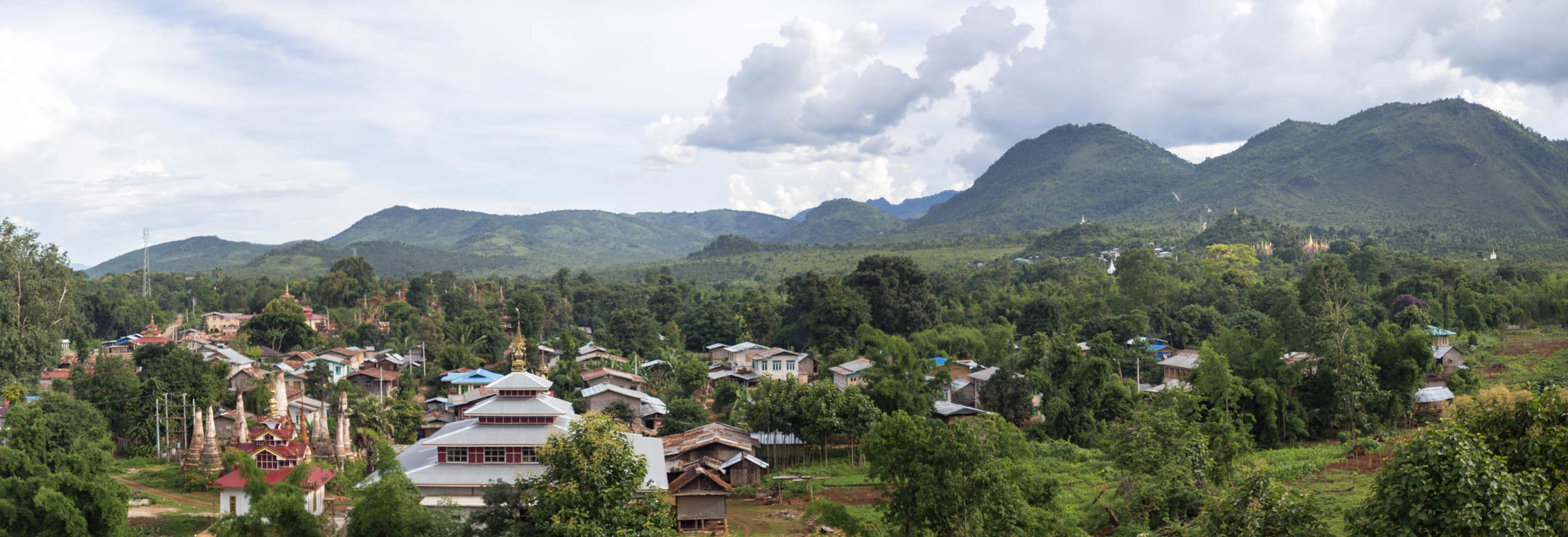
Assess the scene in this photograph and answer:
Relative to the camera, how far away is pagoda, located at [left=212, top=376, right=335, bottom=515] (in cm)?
2547

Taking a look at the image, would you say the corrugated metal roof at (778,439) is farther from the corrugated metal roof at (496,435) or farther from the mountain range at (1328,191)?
the mountain range at (1328,191)

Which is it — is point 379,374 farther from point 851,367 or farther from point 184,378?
point 851,367

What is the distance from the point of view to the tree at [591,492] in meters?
15.9

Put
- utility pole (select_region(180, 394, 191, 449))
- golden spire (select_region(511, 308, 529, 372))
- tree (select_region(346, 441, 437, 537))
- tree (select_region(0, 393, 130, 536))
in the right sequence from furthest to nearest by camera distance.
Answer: golden spire (select_region(511, 308, 529, 372)) → utility pole (select_region(180, 394, 191, 449)) → tree (select_region(0, 393, 130, 536)) → tree (select_region(346, 441, 437, 537))

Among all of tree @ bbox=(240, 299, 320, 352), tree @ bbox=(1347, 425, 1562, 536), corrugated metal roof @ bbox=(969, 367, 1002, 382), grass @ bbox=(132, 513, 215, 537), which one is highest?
tree @ bbox=(240, 299, 320, 352)

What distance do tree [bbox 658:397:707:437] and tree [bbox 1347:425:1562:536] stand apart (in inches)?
1137

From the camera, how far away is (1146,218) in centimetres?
14462

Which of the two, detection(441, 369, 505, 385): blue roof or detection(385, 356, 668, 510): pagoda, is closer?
detection(385, 356, 668, 510): pagoda

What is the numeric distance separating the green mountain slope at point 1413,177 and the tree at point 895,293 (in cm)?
8056

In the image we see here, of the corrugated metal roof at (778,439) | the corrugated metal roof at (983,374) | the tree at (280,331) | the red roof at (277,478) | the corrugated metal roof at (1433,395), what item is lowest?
the corrugated metal roof at (778,439)

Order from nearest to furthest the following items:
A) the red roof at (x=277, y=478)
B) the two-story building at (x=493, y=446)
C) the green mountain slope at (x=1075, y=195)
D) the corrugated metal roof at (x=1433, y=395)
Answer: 1. the two-story building at (x=493, y=446)
2. the red roof at (x=277, y=478)
3. the corrugated metal roof at (x=1433, y=395)
4. the green mountain slope at (x=1075, y=195)

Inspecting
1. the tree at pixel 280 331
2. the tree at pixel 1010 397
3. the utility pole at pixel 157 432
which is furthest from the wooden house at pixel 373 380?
the tree at pixel 1010 397

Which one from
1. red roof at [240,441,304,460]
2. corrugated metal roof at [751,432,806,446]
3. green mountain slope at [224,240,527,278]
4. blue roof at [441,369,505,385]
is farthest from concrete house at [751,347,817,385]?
green mountain slope at [224,240,527,278]

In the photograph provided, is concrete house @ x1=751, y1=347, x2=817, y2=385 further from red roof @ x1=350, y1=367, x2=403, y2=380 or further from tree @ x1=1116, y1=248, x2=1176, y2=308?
tree @ x1=1116, y1=248, x2=1176, y2=308
